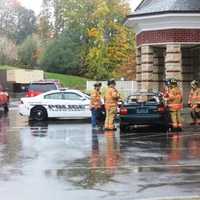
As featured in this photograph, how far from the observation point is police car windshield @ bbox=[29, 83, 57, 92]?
115ft

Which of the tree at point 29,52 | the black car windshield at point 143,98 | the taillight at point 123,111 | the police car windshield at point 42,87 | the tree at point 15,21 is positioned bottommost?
the taillight at point 123,111

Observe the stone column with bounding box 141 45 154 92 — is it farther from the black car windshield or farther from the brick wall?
the black car windshield

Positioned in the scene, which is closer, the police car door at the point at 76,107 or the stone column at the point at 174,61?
the police car door at the point at 76,107

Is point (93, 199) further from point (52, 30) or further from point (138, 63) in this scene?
point (52, 30)

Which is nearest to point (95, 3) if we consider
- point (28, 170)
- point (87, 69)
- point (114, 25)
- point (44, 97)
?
point (114, 25)

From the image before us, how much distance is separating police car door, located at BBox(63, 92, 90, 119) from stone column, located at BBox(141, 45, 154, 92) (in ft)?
16.0

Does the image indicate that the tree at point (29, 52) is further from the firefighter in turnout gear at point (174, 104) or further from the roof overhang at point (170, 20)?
the firefighter in turnout gear at point (174, 104)

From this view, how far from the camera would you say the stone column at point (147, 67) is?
102 feet

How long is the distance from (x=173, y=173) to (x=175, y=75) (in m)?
18.2

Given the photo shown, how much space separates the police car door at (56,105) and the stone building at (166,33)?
550 centimetres

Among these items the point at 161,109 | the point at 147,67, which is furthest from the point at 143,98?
the point at 147,67

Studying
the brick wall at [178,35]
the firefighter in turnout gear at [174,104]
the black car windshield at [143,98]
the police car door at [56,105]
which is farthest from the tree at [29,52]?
the firefighter in turnout gear at [174,104]

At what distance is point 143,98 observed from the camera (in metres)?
22.4

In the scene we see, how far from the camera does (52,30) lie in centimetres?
9731
